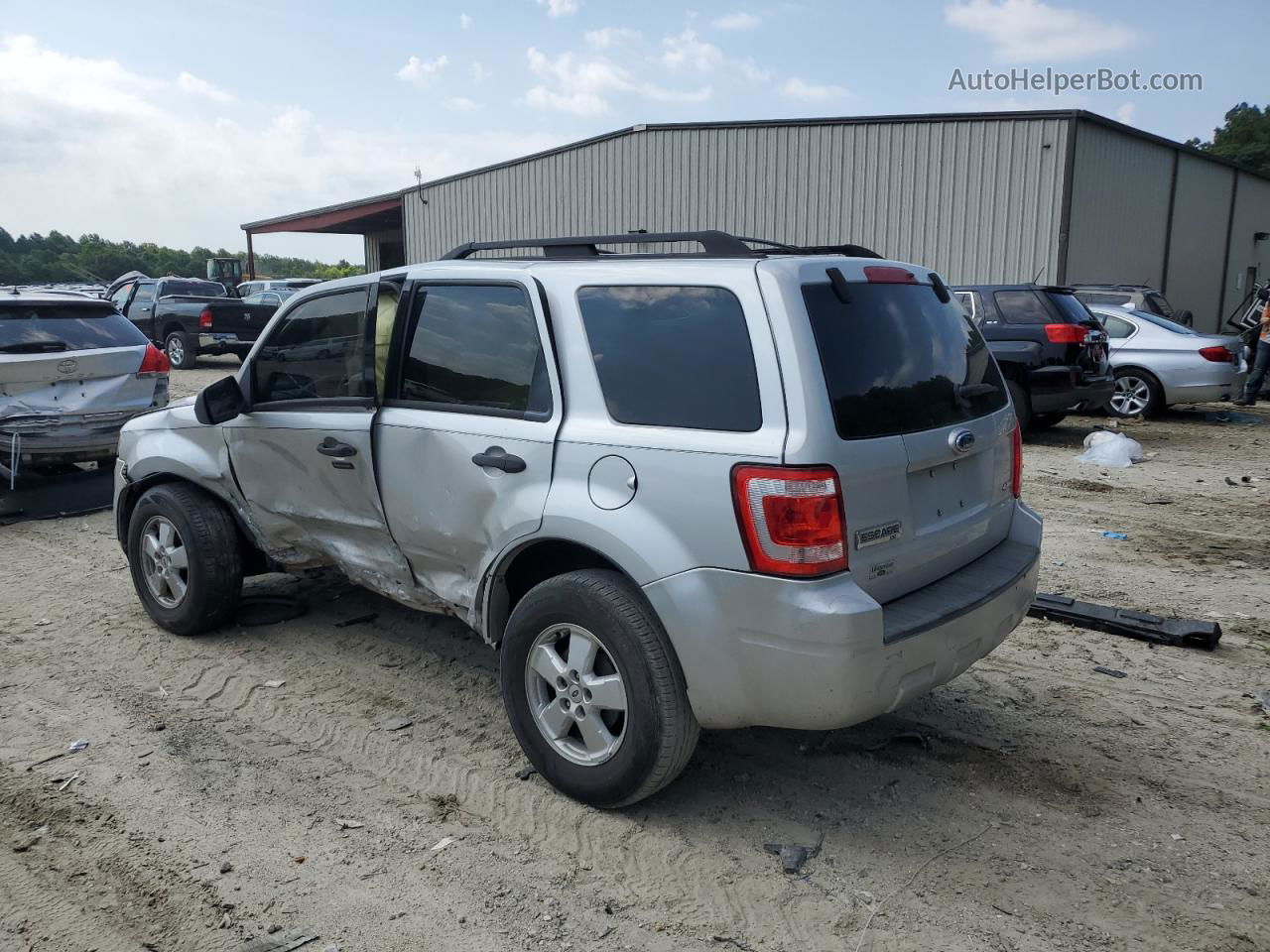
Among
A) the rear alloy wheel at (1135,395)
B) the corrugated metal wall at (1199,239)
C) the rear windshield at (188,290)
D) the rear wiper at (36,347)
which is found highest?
the corrugated metal wall at (1199,239)

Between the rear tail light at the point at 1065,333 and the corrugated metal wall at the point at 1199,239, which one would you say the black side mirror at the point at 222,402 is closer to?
the rear tail light at the point at 1065,333

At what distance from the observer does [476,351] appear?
13.0 feet

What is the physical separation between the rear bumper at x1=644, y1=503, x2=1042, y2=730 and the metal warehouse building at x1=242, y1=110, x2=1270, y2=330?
17179 mm

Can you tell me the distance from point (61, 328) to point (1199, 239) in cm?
2596

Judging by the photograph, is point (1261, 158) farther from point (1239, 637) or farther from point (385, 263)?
point (1239, 637)

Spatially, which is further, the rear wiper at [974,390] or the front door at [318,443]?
the front door at [318,443]

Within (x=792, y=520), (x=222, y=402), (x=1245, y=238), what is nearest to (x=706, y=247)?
(x=792, y=520)

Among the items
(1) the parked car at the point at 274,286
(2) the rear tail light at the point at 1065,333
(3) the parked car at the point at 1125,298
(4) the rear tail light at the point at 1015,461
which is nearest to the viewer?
(4) the rear tail light at the point at 1015,461

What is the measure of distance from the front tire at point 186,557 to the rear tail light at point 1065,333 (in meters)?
9.34

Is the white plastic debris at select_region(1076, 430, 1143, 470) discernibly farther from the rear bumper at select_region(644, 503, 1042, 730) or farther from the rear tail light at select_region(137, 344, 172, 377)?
the rear tail light at select_region(137, 344, 172, 377)

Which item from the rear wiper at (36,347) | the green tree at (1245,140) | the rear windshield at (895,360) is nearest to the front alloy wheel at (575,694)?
the rear windshield at (895,360)

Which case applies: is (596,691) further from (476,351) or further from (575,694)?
(476,351)

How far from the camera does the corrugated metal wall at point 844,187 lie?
1858 centimetres

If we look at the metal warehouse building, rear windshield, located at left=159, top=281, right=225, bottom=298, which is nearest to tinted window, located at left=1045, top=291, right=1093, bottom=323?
the metal warehouse building
